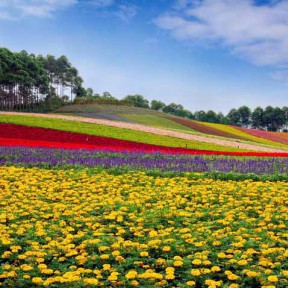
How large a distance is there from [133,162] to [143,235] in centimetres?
1017

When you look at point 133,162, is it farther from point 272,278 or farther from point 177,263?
point 272,278

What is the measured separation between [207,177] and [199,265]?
8500 mm

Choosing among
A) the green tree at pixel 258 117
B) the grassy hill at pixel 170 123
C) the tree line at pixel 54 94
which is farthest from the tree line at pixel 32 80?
the green tree at pixel 258 117

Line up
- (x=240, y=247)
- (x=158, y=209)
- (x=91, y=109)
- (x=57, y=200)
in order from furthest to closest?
(x=91, y=109), (x=57, y=200), (x=158, y=209), (x=240, y=247)

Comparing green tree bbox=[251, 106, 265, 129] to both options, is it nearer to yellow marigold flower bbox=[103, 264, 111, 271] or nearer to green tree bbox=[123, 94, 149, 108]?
green tree bbox=[123, 94, 149, 108]

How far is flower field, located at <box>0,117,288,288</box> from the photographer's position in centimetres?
664

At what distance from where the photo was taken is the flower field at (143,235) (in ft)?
21.6

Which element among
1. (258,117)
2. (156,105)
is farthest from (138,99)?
(258,117)

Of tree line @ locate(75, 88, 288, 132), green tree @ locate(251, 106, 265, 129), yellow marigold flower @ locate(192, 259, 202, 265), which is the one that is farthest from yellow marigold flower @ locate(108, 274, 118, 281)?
green tree @ locate(251, 106, 265, 129)

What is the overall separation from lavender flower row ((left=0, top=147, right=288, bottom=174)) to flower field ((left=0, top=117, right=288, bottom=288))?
0.59 ft

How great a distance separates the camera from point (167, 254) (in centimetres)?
752

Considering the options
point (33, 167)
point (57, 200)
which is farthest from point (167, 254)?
point (33, 167)

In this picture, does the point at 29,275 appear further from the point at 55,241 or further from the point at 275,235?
the point at 275,235

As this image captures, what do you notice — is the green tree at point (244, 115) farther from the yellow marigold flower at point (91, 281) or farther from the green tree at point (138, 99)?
the yellow marigold flower at point (91, 281)
